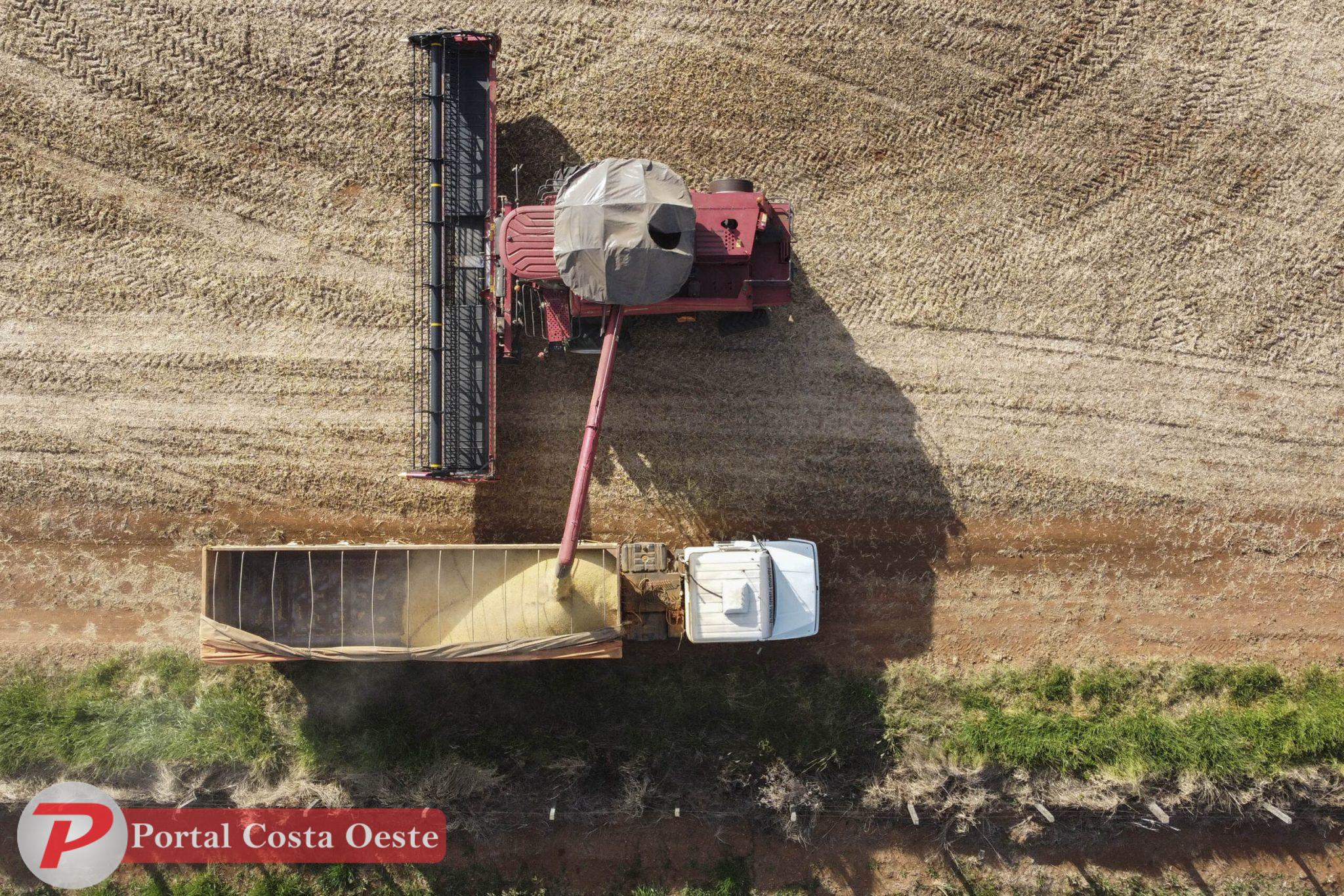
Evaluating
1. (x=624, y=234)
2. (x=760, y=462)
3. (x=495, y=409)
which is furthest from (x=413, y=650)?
(x=624, y=234)

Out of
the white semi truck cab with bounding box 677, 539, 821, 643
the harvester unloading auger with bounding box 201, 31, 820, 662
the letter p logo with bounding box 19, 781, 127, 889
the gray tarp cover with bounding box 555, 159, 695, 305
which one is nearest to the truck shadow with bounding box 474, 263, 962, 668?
the harvester unloading auger with bounding box 201, 31, 820, 662

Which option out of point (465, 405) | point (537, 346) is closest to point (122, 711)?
point (465, 405)

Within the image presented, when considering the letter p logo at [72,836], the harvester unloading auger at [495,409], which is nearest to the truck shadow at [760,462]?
the harvester unloading auger at [495,409]

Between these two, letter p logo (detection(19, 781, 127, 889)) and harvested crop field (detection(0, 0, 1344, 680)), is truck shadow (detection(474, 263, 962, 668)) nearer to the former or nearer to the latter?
harvested crop field (detection(0, 0, 1344, 680))

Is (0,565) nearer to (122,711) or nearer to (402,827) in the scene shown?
(122,711)

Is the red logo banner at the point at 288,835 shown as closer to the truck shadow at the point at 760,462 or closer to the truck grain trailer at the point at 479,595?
the truck grain trailer at the point at 479,595
